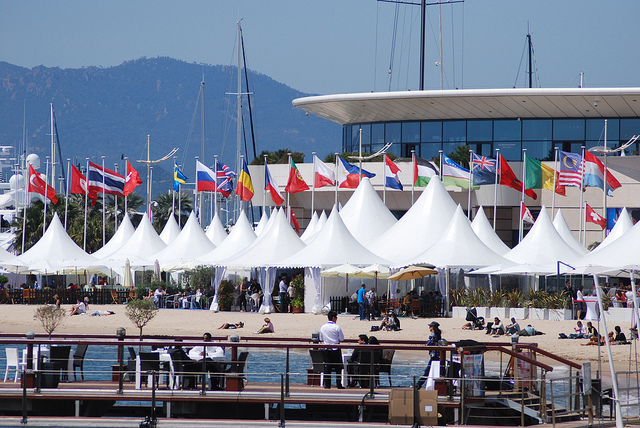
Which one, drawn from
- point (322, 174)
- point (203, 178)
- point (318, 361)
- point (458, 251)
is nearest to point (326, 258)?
point (458, 251)

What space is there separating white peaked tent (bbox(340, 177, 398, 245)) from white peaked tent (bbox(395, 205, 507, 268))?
552cm

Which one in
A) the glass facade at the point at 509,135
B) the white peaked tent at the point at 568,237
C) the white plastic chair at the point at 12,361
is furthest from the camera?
the glass facade at the point at 509,135

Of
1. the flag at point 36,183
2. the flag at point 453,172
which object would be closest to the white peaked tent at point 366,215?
the flag at point 453,172

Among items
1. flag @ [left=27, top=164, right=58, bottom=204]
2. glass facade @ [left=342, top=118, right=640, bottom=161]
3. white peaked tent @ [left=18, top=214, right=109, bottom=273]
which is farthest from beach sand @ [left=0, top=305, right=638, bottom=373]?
glass facade @ [left=342, top=118, right=640, bottom=161]

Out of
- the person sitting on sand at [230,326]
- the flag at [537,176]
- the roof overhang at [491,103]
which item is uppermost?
the roof overhang at [491,103]

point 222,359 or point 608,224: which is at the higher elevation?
point 608,224

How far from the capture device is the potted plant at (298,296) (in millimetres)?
37562

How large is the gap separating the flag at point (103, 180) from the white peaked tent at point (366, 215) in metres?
12.7

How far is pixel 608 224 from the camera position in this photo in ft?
157

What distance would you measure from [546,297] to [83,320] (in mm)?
17335

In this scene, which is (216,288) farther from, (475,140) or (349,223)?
(475,140)

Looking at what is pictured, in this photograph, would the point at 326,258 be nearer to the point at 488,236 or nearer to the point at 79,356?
the point at 488,236

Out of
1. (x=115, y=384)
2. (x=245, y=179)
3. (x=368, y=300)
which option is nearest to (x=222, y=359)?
(x=115, y=384)

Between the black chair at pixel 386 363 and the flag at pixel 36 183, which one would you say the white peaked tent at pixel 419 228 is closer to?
the flag at pixel 36 183
